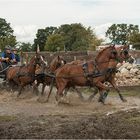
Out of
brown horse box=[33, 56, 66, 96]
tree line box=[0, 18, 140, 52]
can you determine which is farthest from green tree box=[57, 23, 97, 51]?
brown horse box=[33, 56, 66, 96]

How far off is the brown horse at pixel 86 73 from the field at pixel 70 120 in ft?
2.00

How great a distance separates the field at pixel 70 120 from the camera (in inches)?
412

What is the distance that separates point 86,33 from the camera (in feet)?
301

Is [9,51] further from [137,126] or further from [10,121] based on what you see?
[137,126]

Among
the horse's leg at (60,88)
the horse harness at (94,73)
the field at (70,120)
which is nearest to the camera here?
the field at (70,120)

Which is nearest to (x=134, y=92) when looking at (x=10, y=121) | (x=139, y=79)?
(x=139, y=79)

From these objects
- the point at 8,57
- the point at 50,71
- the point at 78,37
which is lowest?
the point at 78,37

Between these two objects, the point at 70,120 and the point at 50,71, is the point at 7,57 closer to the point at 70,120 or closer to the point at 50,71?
the point at 50,71

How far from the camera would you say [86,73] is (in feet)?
57.1

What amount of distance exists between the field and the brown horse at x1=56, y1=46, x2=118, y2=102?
0.61 metres

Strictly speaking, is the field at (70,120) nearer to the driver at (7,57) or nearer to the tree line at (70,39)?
the driver at (7,57)

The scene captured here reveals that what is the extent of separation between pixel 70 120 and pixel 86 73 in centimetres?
479

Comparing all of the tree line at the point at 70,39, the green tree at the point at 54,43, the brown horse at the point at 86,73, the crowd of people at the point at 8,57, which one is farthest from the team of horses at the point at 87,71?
the green tree at the point at 54,43

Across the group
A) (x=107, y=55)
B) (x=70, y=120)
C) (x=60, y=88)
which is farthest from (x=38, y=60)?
(x=70, y=120)
